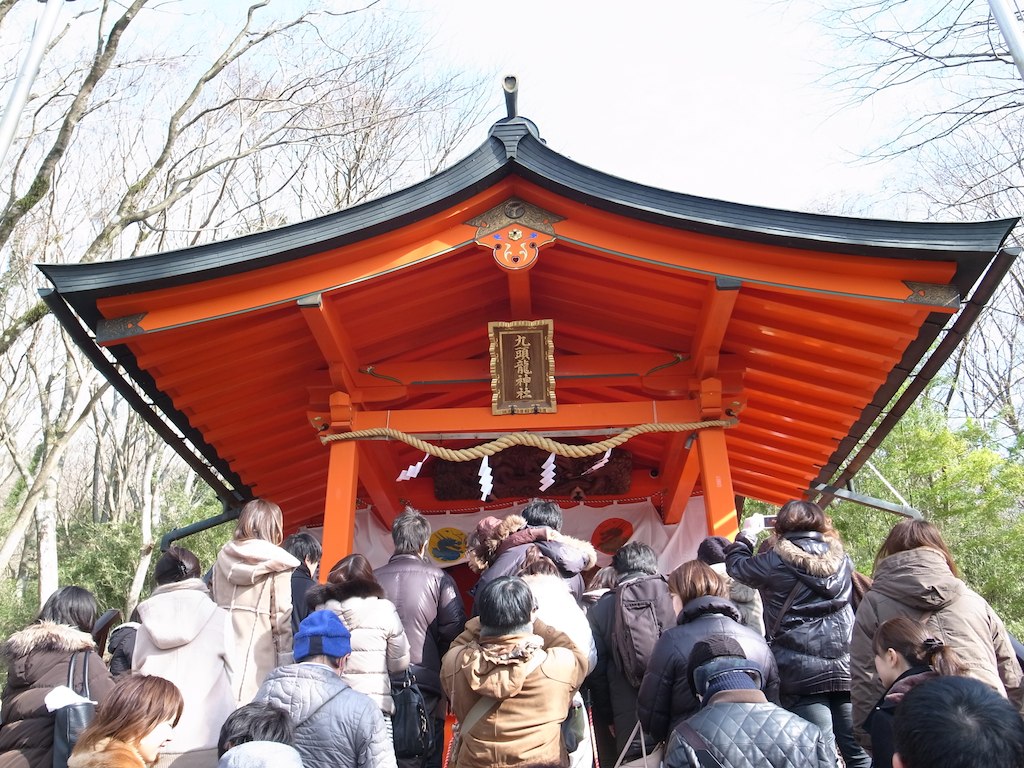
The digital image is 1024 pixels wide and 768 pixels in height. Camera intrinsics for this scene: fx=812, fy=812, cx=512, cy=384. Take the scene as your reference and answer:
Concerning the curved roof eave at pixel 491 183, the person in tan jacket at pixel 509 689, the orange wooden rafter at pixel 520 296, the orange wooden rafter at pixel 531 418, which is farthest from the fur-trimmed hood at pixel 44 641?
the orange wooden rafter at pixel 520 296

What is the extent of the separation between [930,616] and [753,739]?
1180 mm

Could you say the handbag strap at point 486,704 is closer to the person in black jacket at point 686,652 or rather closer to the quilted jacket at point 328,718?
the quilted jacket at point 328,718

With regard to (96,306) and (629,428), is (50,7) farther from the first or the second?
(629,428)

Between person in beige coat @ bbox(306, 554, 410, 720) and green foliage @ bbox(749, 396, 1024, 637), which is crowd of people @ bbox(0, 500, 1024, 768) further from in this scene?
green foliage @ bbox(749, 396, 1024, 637)

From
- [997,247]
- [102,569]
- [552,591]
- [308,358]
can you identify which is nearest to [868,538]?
[997,247]

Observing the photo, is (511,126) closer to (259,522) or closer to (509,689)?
(259,522)

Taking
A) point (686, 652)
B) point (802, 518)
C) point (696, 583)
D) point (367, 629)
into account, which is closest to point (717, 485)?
point (802, 518)

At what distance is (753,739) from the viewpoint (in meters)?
2.22

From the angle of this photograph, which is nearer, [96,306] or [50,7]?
[96,306]

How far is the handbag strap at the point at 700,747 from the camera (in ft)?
7.23

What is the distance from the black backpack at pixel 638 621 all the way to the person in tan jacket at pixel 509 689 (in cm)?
57

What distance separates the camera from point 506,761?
9.69 ft

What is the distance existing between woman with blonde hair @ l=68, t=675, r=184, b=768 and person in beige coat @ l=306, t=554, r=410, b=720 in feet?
2.79

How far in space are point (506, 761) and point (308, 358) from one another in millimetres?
4069
